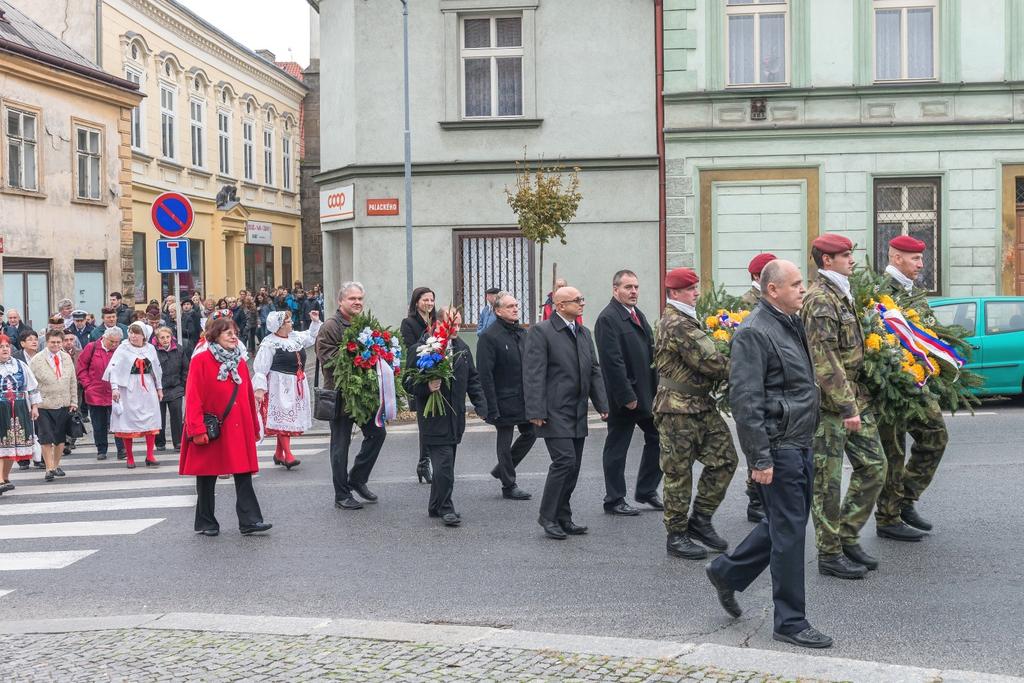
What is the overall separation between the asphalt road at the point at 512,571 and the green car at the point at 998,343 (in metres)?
4.88

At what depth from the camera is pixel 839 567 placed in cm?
752

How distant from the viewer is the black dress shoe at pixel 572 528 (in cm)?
913

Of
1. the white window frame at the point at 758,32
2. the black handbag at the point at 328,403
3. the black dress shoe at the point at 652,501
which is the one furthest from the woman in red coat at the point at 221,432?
the white window frame at the point at 758,32

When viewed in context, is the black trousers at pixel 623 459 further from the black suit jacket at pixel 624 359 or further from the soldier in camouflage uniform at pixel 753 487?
the soldier in camouflage uniform at pixel 753 487

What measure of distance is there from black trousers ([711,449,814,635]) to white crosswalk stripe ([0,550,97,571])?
5.17 m

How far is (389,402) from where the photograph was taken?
35.5 feet

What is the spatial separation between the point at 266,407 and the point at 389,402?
143 inches

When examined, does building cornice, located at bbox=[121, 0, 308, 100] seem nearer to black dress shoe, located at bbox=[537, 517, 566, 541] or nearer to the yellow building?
the yellow building

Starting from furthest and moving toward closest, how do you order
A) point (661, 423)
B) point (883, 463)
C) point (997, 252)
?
point (997, 252) < point (661, 423) < point (883, 463)

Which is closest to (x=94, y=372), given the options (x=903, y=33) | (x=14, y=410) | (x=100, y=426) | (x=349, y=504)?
(x=100, y=426)

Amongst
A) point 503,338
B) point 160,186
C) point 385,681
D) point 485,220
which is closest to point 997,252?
point 485,220

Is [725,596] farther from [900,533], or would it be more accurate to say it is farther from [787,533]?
[900,533]

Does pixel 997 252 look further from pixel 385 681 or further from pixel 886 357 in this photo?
pixel 385 681

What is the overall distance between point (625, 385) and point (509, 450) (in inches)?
69.5
